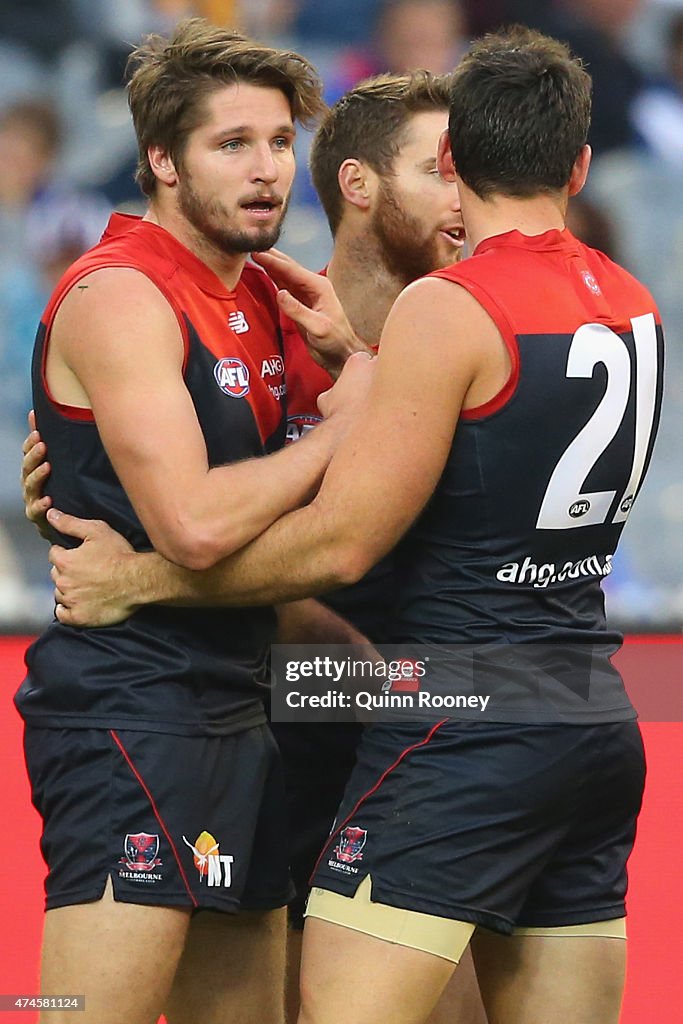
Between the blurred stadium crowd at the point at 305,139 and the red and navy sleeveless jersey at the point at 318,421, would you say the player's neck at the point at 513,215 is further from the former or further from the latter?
the blurred stadium crowd at the point at 305,139

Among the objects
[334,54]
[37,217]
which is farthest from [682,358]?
[37,217]

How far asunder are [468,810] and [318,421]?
119 cm

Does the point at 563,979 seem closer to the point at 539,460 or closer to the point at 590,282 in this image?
the point at 539,460

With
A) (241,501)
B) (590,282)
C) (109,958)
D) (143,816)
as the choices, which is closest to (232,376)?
(241,501)

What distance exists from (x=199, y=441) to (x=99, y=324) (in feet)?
0.93

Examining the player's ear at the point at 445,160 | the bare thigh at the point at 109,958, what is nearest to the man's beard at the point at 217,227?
the player's ear at the point at 445,160

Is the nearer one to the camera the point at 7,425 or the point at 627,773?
the point at 627,773

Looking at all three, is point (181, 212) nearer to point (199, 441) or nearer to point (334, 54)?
point (199, 441)

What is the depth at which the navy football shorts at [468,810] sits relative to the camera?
247cm

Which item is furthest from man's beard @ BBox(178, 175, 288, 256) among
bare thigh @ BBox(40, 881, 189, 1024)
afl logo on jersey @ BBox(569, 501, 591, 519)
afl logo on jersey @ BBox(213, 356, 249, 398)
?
bare thigh @ BBox(40, 881, 189, 1024)

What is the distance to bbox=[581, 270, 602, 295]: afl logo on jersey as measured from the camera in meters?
2.60

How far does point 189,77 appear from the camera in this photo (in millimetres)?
2967

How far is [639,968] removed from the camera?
13.8 ft

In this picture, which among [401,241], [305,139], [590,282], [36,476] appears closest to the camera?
[590,282]
